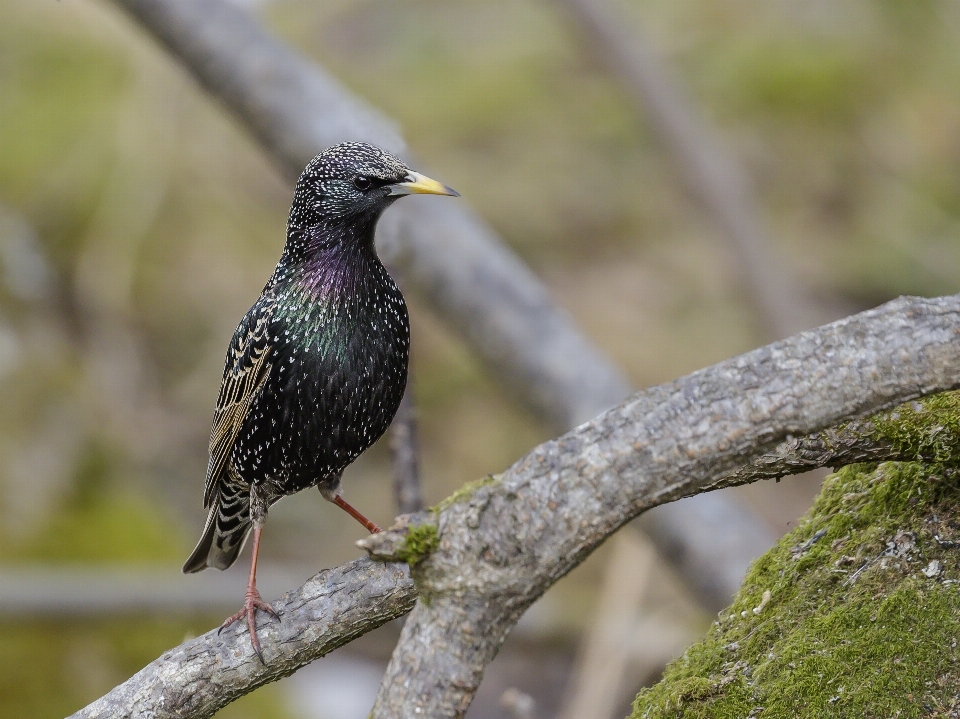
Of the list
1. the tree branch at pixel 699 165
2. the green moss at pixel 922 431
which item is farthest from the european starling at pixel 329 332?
the tree branch at pixel 699 165

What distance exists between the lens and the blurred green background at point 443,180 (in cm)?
586

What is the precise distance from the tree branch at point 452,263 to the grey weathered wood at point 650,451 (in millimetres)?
2869

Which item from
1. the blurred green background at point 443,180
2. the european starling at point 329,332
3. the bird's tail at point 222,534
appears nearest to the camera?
the european starling at point 329,332

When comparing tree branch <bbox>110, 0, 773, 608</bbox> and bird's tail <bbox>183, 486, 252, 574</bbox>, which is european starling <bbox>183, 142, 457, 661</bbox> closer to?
bird's tail <bbox>183, 486, 252, 574</bbox>

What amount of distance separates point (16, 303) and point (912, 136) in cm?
733

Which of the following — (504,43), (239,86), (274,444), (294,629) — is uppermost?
(504,43)

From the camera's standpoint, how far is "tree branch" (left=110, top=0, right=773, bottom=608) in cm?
459

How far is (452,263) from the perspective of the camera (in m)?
4.79

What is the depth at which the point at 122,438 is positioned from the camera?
6.39 metres

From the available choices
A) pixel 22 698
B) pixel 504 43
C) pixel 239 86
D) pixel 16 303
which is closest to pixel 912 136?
pixel 504 43

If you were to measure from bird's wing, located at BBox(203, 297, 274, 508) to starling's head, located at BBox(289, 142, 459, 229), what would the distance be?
0.34 meters

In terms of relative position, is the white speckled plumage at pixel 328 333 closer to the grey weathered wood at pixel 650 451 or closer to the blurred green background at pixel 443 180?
the grey weathered wood at pixel 650 451

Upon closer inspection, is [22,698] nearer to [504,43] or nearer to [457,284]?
[457,284]

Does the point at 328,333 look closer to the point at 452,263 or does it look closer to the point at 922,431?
the point at 922,431
